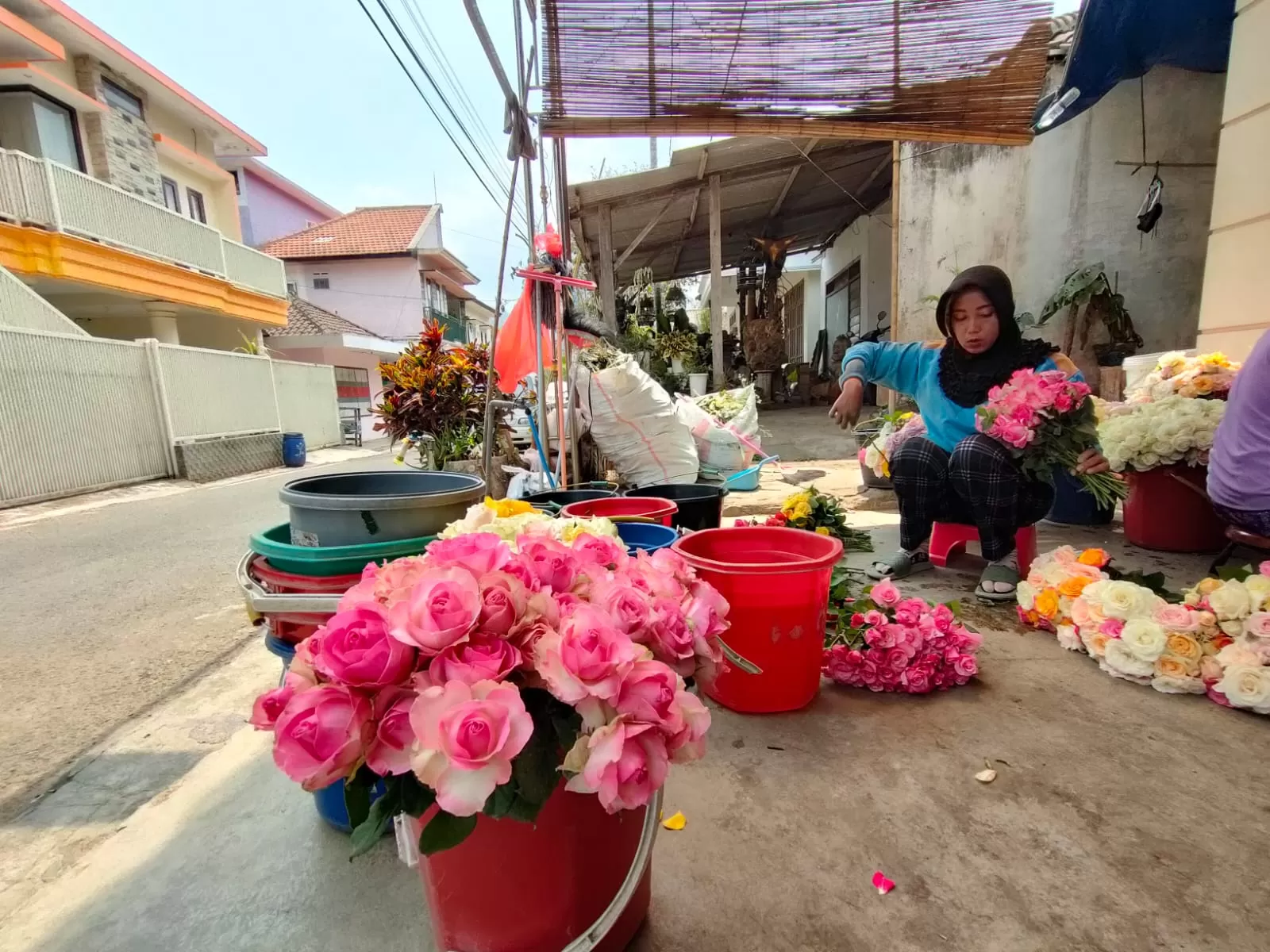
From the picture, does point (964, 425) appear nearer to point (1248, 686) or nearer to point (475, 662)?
point (1248, 686)

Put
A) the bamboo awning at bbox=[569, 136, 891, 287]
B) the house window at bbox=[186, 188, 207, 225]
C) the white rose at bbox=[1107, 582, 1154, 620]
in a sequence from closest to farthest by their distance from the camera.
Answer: the white rose at bbox=[1107, 582, 1154, 620]
the bamboo awning at bbox=[569, 136, 891, 287]
the house window at bbox=[186, 188, 207, 225]

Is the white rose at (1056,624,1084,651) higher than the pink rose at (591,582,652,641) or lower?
lower

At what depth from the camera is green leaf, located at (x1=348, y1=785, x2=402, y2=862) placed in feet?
2.12

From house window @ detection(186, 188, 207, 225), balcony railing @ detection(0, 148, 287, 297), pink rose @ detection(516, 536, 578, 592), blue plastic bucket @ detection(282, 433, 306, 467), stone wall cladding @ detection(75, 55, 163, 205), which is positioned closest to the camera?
pink rose @ detection(516, 536, 578, 592)

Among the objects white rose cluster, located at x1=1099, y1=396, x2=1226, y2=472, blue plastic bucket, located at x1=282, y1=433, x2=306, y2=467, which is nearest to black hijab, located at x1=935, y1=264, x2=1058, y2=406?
white rose cluster, located at x1=1099, y1=396, x2=1226, y2=472

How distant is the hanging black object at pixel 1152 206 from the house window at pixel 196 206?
1581 cm

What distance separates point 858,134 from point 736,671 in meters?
2.67

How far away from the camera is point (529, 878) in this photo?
80cm

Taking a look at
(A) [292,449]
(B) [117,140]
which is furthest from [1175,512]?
(B) [117,140]

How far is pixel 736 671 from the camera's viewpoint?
5.16ft

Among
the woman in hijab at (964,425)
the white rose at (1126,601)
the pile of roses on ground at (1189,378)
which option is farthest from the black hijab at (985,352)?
the white rose at (1126,601)

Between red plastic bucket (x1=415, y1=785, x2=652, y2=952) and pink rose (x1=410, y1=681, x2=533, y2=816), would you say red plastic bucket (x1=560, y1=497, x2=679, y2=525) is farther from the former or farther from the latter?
pink rose (x1=410, y1=681, x2=533, y2=816)

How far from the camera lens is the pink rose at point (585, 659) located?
675mm

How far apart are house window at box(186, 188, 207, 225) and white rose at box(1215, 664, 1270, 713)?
16550mm
